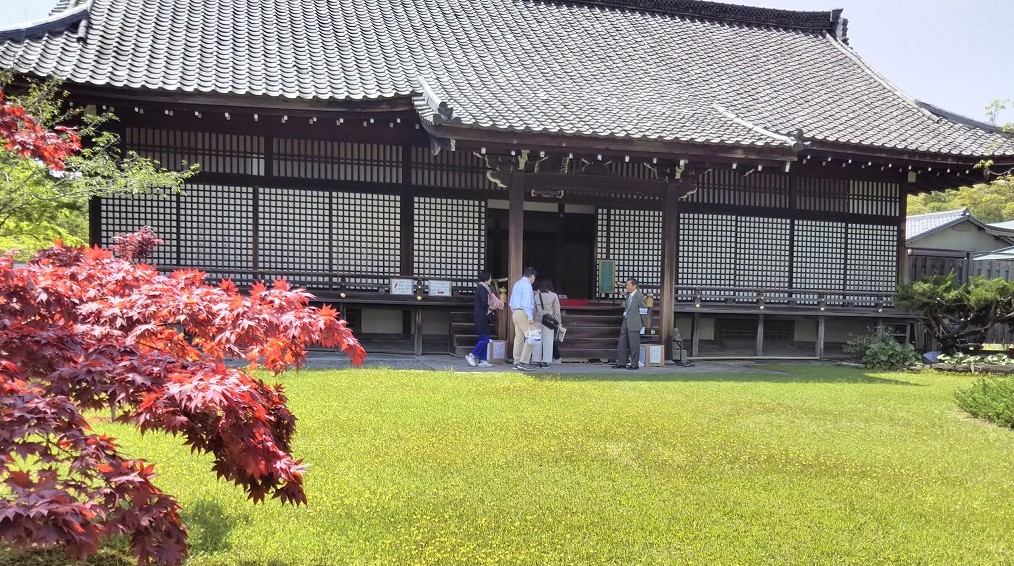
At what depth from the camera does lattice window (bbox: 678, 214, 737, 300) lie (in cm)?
1502

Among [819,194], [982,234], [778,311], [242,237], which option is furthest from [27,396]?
[982,234]

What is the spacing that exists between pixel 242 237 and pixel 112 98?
121 inches

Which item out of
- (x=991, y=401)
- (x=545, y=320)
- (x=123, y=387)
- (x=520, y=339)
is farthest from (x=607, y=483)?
(x=545, y=320)

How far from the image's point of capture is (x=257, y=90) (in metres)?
11.3

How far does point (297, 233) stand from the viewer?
13117 mm

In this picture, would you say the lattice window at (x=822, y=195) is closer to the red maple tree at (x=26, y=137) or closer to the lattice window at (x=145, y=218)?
the lattice window at (x=145, y=218)

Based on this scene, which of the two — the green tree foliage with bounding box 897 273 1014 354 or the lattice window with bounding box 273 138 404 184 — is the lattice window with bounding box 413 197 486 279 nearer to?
the lattice window with bounding box 273 138 404 184

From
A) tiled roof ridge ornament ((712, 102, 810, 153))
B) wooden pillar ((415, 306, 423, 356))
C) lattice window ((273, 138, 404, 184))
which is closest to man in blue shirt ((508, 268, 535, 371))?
wooden pillar ((415, 306, 423, 356))

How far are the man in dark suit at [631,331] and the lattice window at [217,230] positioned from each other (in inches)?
264

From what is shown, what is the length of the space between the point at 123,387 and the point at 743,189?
14185mm

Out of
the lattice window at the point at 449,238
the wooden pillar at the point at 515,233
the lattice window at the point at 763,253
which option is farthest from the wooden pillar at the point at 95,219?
the lattice window at the point at 763,253

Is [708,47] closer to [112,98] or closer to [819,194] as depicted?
[819,194]

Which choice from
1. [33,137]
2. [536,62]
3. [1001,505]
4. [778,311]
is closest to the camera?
[33,137]

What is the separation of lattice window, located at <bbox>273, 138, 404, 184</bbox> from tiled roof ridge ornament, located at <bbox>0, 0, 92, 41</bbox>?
12.7ft
